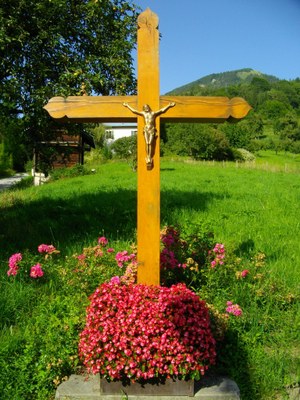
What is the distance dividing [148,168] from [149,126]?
1.06 feet

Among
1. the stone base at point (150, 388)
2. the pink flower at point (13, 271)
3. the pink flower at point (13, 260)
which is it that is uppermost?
the pink flower at point (13, 260)

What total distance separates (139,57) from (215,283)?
228 centimetres

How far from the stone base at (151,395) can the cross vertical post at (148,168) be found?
3.01 ft

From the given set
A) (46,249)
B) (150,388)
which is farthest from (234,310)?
(46,249)

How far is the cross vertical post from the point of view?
3305mm

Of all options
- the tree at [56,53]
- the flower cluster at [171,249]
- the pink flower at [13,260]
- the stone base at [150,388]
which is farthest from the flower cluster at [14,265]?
the tree at [56,53]

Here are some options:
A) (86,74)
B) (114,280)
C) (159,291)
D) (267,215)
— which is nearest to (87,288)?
(114,280)

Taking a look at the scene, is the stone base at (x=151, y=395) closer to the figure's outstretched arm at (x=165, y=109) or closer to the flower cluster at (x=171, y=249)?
the flower cluster at (x=171, y=249)

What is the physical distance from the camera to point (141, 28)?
3301 mm

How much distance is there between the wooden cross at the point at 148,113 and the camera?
3.31 m

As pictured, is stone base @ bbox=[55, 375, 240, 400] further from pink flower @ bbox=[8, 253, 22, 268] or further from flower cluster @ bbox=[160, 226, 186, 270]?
pink flower @ bbox=[8, 253, 22, 268]

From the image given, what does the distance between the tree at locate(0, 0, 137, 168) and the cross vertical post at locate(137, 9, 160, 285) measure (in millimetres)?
3016

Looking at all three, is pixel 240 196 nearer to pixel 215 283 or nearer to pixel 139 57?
pixel 215 283

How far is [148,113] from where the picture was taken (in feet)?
10.8
